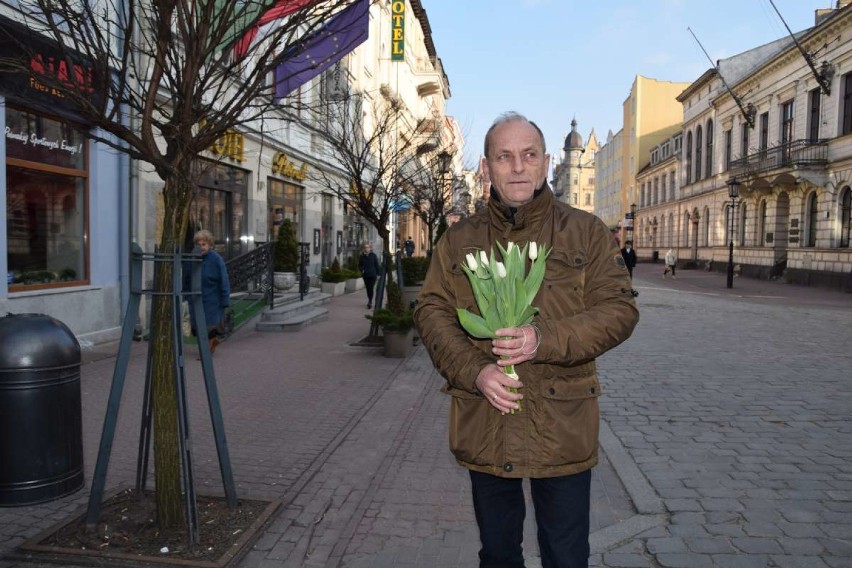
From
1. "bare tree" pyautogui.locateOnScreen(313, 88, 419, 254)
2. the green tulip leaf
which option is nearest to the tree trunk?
the green tulip leaf

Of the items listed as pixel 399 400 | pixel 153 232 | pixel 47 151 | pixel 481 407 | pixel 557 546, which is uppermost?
pixel 47 151

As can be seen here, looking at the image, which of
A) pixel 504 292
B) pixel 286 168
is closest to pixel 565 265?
pixel 504 292

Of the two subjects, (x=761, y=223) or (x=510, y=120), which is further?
(x=761, y=223)

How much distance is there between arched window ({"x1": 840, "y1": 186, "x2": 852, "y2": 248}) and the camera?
2806 centimetres

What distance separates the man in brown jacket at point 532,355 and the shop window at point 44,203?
9.32 m

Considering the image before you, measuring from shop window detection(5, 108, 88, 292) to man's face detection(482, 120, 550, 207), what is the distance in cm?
940

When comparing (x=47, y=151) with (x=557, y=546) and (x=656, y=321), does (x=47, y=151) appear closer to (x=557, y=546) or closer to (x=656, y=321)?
(x=557, y=546)

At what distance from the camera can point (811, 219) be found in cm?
3167

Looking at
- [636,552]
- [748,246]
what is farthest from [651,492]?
[748,246]

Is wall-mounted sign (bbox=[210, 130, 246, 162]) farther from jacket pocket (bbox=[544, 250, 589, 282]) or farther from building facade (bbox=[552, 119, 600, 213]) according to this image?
building facade (bbox=[552, 119, 600, 213])

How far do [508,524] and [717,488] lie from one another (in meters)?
2.93

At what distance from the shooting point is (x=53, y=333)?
446 cm

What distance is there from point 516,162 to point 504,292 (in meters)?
0.56

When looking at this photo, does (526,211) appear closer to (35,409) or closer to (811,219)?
(35,409)
